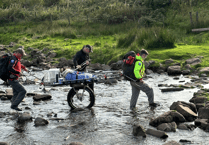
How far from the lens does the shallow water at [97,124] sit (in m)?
7.18

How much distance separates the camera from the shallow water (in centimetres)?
718

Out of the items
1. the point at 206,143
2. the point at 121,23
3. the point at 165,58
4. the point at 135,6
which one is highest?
the point at 135,6

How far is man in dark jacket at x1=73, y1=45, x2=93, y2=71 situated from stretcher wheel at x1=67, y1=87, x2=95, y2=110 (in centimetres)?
94

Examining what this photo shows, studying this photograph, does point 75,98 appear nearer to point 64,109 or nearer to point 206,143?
point 64,109

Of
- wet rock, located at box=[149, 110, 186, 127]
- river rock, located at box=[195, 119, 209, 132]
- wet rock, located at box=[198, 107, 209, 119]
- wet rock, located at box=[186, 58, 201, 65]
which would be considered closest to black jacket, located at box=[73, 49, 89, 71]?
wet rock, located at box=[149, 110, 186, 127]

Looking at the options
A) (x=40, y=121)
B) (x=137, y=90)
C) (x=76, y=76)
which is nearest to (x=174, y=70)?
(x=137, y=90)

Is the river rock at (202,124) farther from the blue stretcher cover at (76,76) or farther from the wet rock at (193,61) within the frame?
the wet rock at (193,61)

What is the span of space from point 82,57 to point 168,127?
14.0 ft

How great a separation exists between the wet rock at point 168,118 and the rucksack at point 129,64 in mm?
1695

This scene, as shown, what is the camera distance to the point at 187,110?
8.67 metres

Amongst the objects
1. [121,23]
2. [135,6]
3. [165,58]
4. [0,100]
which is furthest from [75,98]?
[135,6]

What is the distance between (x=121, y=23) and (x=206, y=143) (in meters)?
22.4

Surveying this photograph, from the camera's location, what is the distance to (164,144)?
259 inches

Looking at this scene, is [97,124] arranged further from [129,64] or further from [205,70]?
[205,70]
